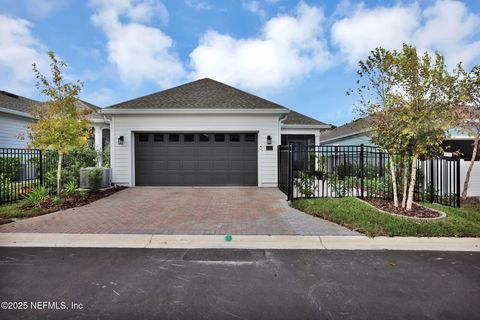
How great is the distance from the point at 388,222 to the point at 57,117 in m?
10.4

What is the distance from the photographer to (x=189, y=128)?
37.0 feet

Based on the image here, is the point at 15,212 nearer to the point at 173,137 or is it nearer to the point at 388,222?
the point at 173,137

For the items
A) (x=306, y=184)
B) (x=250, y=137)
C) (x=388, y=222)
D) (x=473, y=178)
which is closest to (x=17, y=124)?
(x=250, y=137)

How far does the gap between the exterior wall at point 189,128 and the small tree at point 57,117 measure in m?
2.79

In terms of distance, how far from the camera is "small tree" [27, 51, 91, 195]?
782 cm

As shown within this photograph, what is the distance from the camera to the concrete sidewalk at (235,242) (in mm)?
4422

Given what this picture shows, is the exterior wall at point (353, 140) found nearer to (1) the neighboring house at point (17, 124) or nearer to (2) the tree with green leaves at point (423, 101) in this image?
(2) the tree with green leaves at point (423, 101)

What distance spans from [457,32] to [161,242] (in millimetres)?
14998

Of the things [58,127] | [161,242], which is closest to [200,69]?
[58,127]

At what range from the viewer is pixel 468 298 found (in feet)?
9.25

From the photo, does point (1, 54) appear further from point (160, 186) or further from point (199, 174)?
point (199, 174)

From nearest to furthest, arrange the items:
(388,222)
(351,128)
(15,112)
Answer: (388,222) < (351,128) < (15,112)

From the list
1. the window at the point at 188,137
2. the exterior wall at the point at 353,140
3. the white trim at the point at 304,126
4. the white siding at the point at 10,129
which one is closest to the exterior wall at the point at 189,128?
the window at the point at 188,137

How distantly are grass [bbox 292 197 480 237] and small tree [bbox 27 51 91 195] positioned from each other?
8126 mm
